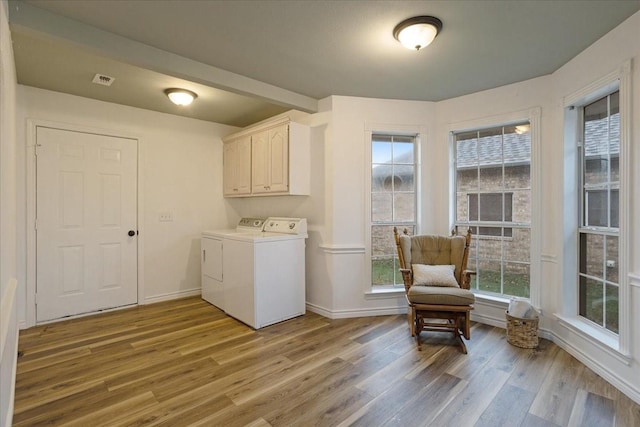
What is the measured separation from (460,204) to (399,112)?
1254mm

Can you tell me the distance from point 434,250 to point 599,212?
4.38ft

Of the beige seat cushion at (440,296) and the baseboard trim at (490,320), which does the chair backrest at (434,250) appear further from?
the baseboard trim at (490,320)

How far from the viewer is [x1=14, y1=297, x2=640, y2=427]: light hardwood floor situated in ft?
5.92

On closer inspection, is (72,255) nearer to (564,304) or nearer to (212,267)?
(212,267)

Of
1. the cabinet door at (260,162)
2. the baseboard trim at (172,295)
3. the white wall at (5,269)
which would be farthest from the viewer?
the baseboard trim at (172,295)

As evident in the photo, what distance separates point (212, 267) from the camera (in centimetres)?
380

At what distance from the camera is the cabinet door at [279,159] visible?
347 cm

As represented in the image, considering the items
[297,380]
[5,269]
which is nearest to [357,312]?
[297,380]

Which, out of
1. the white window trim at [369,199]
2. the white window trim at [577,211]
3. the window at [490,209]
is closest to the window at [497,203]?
the window at [490,209]

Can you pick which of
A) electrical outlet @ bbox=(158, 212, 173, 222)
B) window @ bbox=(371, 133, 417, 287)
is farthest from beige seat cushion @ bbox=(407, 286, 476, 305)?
electrical outlet @ bbox=(158, 212, 173, 222)

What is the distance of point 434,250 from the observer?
320 cm

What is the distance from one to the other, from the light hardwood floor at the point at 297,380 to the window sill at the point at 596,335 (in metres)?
0.22

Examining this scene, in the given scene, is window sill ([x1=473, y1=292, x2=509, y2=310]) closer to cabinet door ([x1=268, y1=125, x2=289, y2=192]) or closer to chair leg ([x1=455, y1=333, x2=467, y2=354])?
chair leg ([x1=455, y1=333, x2=467, y2=354])

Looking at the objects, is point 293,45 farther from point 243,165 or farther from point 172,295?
point 172,295
